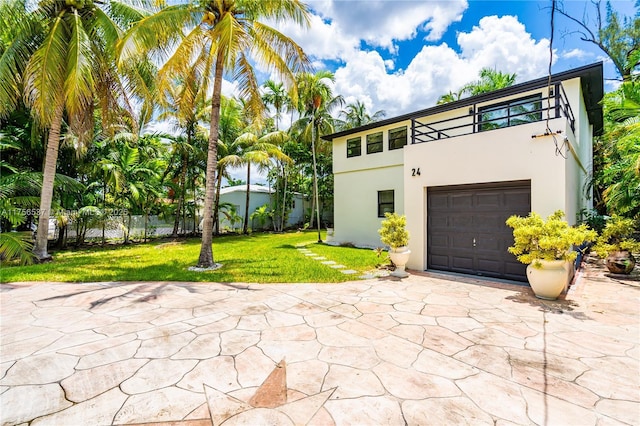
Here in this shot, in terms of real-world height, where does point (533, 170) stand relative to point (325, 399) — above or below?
above

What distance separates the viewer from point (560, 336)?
4.20 m

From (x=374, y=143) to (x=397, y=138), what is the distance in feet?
4.22

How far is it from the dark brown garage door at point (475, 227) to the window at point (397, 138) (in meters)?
5.34

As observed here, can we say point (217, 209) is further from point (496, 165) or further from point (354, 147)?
point (496, 165)

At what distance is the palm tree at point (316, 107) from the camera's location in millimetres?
16930

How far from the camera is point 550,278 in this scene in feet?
18.7

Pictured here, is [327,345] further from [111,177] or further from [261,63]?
[111,177]

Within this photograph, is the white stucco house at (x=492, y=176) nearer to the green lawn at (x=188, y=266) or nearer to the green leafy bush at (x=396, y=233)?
the green leafy bush at (x=396, y=233)

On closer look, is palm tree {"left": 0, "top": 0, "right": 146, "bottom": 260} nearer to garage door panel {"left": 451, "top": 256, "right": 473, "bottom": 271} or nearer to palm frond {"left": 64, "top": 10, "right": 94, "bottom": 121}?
palm frond {"left": 64, "top": 10, "right": 94, "bottom": 121}

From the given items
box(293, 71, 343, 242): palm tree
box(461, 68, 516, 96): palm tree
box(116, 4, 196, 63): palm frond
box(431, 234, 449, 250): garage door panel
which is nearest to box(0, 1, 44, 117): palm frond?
box(116, 4, 196, 63): palm frond

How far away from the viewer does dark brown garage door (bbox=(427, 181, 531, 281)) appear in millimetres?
7223

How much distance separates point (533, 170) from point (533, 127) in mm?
996

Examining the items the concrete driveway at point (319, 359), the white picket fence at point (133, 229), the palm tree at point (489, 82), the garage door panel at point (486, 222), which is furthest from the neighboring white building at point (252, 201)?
the garage door panel at point (486, 222)

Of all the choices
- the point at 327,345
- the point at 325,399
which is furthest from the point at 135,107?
the point at 325,399
